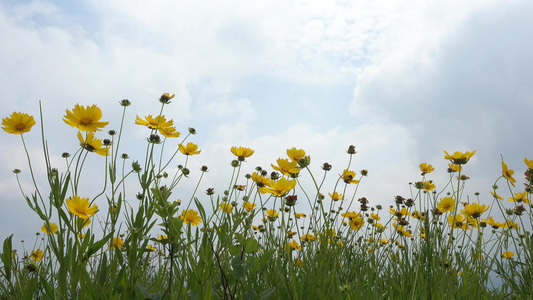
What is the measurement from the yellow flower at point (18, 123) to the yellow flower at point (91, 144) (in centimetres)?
17

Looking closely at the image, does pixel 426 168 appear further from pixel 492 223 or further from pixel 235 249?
pixel 235 249

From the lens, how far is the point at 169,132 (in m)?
1.41

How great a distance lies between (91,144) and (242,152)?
663mm

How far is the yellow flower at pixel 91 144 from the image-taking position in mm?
1200

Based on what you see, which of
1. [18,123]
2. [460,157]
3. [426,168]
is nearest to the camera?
[18,123]

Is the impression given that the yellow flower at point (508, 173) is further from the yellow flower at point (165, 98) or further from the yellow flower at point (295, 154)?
the yellow flower at point (165, 98)

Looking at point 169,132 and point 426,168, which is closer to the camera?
point 169,132

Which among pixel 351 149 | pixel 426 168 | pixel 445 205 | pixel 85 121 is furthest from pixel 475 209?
pixel 85 121

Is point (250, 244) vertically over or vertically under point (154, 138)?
under

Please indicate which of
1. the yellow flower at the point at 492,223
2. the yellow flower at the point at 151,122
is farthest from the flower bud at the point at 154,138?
the yellow flower at the point at 492,223

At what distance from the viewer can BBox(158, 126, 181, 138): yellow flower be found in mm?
1376

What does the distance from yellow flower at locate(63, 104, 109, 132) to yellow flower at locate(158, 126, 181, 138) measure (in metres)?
0.24

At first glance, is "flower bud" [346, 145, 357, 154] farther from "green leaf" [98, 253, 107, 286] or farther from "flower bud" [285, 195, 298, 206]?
"green leaf" [98, 253, 107, 286]

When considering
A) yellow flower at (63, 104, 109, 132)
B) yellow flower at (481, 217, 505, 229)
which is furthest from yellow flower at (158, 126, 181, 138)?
yellow flower at (481, 217, 505, 229)
